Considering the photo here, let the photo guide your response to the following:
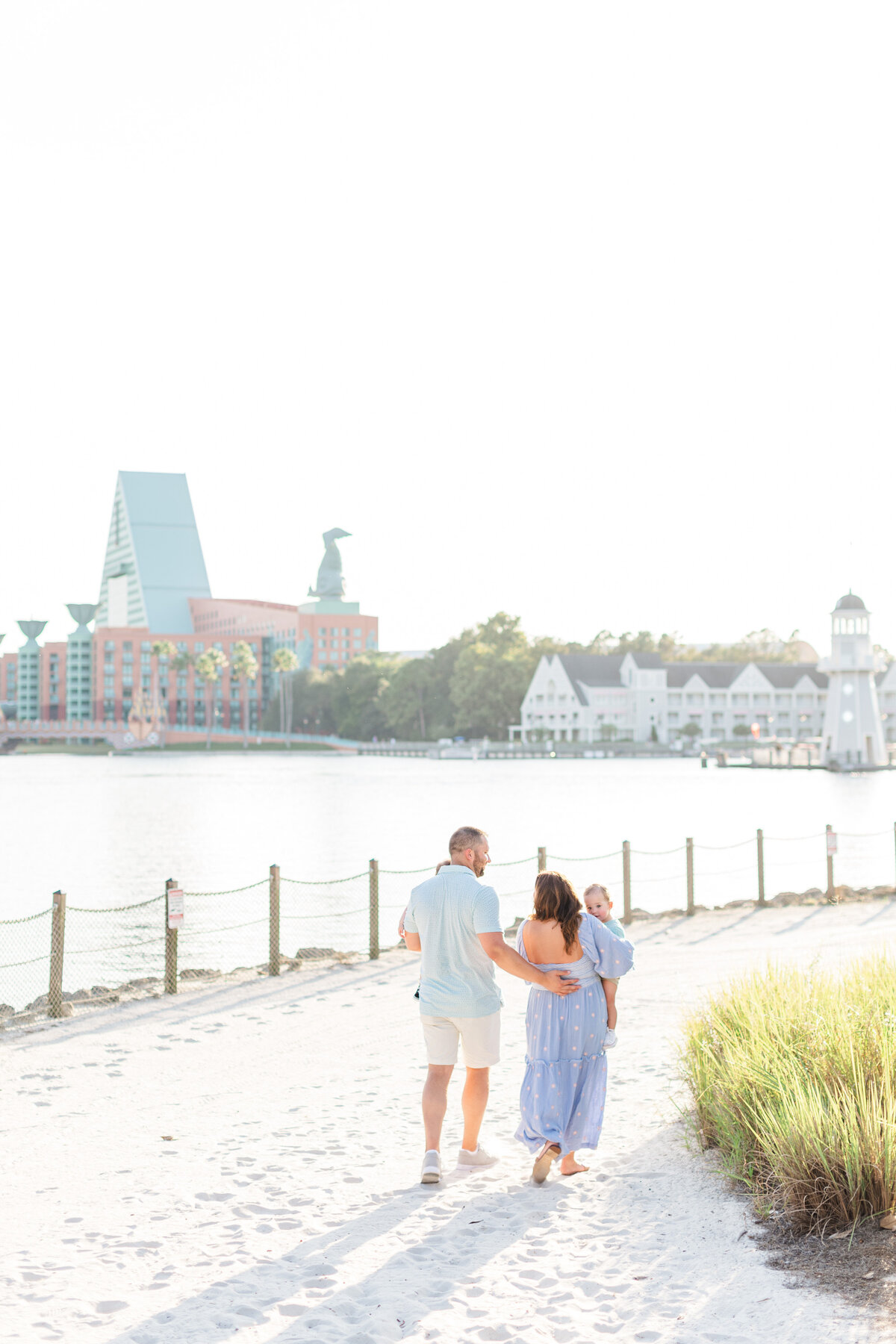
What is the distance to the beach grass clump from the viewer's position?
520cm

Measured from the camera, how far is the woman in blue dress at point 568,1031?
5.90 meters

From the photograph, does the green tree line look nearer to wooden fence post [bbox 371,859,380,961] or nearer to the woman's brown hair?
wooden fence post [bbox 371,859,380,961]

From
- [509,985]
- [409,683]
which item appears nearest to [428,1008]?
[509,985]

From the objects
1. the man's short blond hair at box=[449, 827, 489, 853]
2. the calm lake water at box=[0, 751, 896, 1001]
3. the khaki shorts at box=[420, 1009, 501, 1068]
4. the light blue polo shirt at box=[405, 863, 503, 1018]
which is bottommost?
the calm lake water at box=[0, 751, 896, 1001]

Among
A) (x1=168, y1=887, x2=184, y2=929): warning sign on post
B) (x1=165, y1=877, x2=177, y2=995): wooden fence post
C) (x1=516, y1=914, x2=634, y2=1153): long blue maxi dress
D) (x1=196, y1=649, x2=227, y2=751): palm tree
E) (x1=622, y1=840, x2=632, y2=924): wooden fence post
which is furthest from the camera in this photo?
(x1=196, y1=649, x2=227, y2=751): palm tree

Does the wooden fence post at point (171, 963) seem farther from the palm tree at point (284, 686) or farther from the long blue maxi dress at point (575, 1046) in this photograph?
the palm tree at point (284, 686)

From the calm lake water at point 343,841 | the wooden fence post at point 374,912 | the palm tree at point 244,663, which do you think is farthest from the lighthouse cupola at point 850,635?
the palm tree at point 244,663

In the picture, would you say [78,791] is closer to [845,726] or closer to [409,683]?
[845,726]

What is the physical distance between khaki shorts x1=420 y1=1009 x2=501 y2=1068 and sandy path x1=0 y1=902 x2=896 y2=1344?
1.94ft

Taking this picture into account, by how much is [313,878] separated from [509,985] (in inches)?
664

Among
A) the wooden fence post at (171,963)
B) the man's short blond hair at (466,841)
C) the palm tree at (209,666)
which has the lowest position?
the wooden fence post at (171,963)

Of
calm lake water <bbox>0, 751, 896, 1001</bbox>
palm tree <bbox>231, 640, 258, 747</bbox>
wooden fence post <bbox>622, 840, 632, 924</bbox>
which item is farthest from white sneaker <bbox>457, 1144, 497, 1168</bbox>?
palm tree <bbox>231, 640, 258, 747</bbox>

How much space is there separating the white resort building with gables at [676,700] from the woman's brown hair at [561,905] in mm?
130961

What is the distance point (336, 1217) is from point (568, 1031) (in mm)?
1329
